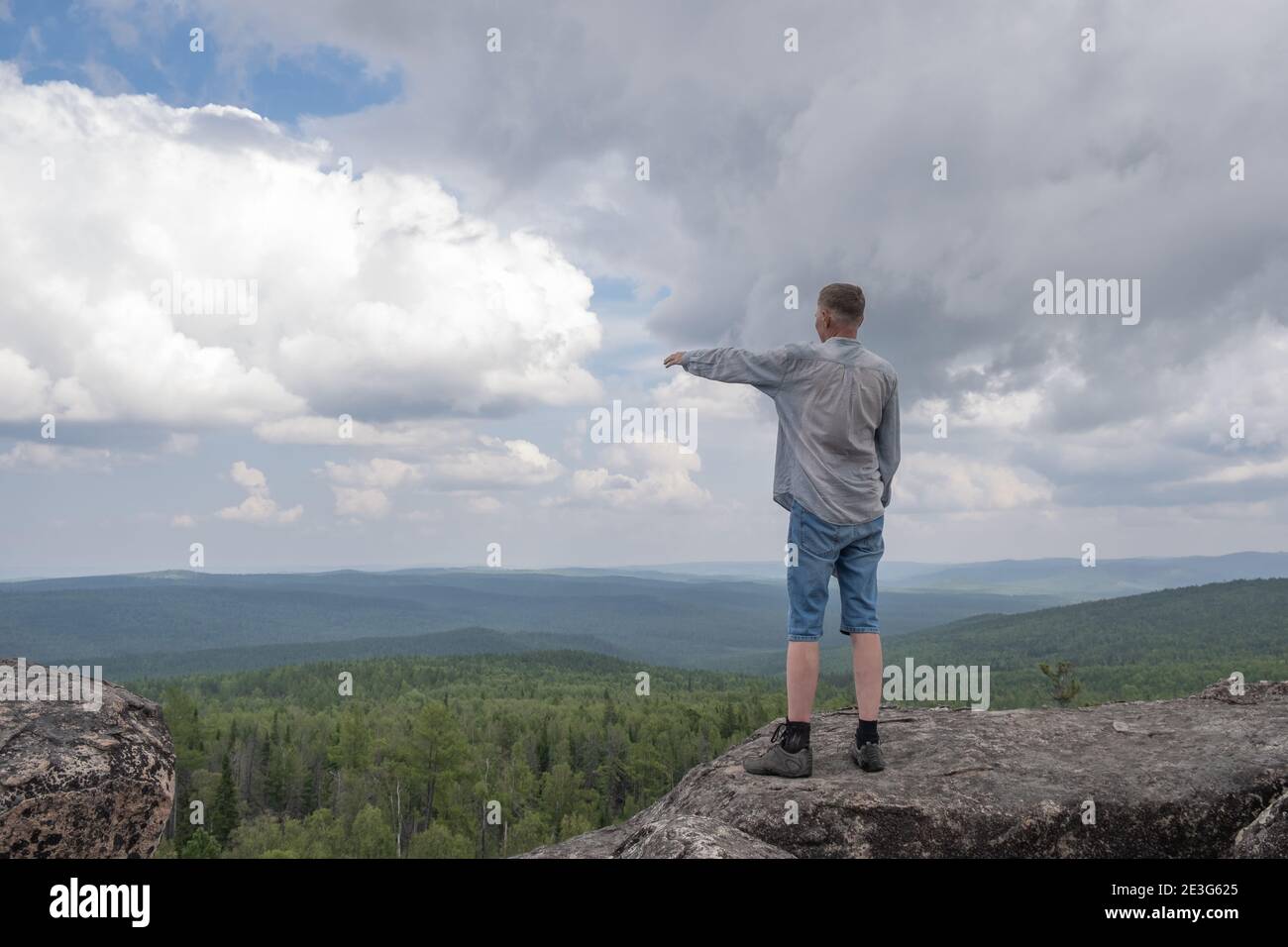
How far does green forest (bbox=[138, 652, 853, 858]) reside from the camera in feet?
222

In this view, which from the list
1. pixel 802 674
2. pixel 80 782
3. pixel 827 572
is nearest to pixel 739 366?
pixel 827 572

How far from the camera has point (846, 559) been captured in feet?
22.9

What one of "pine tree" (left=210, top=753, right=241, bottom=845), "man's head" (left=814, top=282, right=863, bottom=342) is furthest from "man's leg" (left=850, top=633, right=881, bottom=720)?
"pine tree" (left=210, top=753, right=241, bottom=845)

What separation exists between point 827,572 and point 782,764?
5.46 ft

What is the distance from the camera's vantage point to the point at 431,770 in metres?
70.0

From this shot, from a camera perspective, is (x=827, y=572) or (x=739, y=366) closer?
(x=827, y=572)

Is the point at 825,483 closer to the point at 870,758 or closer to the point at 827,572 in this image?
the point at 827,572

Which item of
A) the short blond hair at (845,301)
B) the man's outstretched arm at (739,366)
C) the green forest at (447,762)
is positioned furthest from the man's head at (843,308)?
the green forest at (447,762)

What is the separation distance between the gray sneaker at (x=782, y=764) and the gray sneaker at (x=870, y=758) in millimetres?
412

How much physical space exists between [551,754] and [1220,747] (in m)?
88.5

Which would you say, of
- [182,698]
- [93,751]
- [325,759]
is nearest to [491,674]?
[325,759]

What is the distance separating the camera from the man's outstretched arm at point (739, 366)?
22.8ft

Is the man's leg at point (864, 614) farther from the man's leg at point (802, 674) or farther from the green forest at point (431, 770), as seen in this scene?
the green forest at point (431, 770)
